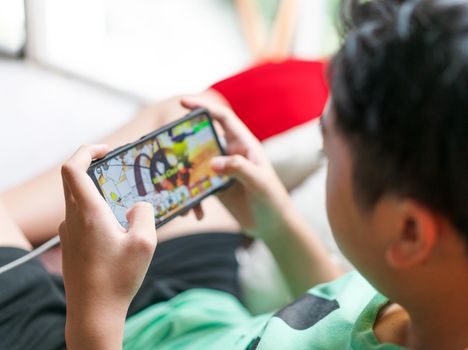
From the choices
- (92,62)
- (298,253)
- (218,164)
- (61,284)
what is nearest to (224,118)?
(218,164)

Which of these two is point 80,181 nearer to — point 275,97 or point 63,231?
point 63,231

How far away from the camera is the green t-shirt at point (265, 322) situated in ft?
2.05

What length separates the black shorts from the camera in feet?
2.32

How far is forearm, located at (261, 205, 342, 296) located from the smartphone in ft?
0.29

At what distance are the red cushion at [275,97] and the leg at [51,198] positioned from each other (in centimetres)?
11

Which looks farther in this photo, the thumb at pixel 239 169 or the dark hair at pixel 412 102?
the thumb at pixel 239 169

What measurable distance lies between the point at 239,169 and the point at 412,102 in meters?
0.32

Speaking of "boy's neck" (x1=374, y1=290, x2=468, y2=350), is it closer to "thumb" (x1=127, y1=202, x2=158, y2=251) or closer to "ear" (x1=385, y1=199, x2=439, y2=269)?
"ear" (x1=385, y1=199, x2=439, y2=269)

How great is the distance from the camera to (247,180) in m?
0.75

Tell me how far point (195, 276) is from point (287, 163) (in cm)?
24

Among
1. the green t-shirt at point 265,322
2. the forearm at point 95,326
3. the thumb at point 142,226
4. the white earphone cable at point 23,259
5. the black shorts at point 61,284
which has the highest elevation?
the thumb at point 142,226

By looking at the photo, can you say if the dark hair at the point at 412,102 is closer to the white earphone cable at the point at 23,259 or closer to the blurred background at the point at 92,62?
the white earphone cable at the point at 23,259

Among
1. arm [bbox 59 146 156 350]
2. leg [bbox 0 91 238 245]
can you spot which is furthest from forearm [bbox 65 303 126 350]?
leg [bbox 0 91 238 245]

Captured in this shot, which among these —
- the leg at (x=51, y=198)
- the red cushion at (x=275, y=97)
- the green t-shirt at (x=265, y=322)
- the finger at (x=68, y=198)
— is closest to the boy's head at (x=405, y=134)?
the green t-shirt at (x=265, y=322)
